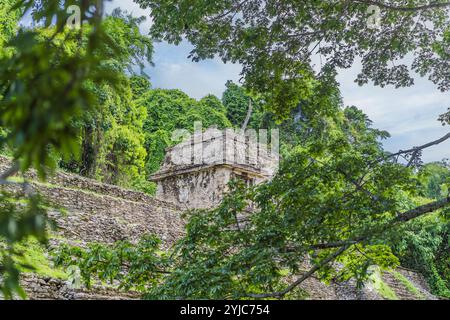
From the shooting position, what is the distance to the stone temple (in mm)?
15039

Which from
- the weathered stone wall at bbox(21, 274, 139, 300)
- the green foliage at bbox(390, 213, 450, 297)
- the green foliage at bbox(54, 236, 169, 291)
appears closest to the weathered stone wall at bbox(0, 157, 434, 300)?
the weathered stone wall at bbox(21, 274, 139, 300)

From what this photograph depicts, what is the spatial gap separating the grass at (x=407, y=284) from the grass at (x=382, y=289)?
0.84 m

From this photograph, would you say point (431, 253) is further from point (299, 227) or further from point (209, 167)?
point (299, 227)

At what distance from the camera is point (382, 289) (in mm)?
13492

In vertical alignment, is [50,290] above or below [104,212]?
below

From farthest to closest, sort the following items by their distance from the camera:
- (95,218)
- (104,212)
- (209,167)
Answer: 1. (209,167)
2. (104,212)
3. (95,218)

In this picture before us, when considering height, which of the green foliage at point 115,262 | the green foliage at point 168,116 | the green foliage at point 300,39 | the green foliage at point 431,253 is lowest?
the green foliage at point 115,262

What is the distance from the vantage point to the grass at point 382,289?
42.9ft

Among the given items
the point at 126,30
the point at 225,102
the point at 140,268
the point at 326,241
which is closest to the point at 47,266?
the point at 140,268

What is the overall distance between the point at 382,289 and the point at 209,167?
5.70m

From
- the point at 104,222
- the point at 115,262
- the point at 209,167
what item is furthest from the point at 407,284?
the point at 115,262

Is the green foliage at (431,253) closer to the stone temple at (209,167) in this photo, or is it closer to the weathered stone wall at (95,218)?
the stone temple at (209,167)

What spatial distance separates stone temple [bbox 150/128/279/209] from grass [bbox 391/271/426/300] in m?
4.69

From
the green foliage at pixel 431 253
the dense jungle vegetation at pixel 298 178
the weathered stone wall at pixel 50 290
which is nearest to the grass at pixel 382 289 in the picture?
the green foliage at pixel 431 253
